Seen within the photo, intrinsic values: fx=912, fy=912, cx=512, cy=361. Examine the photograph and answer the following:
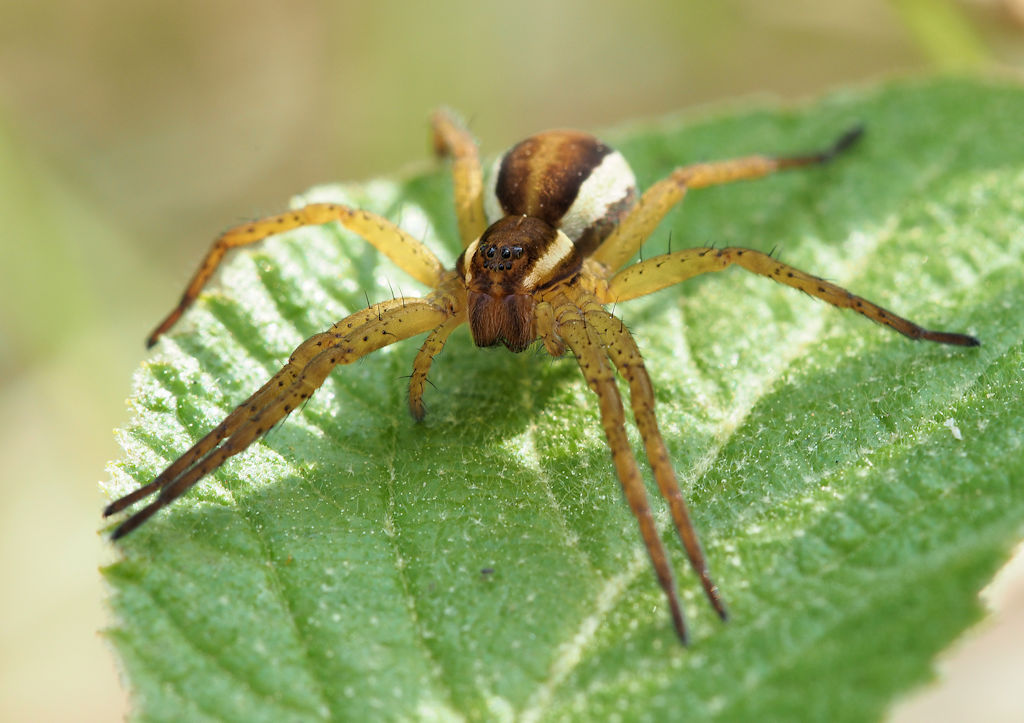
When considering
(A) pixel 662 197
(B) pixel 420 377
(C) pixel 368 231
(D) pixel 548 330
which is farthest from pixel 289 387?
(A) pixel 662 197

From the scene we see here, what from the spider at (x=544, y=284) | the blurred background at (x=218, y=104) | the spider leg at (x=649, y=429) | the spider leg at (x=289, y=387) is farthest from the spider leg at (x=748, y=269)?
the blurred background at (x=218, y=104)

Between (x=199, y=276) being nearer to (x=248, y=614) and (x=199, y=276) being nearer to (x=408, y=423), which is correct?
(x=408, y=423)

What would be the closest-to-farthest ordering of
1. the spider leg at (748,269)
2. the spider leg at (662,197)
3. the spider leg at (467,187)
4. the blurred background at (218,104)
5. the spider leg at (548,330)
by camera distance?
1. the spider leg at (748,269)
2. the spider leg at (548,330)
3. the spider leg at (662,197)
4. the spider leg at (467,187)
5. the blurred background at (218,104)

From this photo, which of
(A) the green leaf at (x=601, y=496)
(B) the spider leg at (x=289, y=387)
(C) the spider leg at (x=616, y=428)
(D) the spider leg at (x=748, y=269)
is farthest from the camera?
(D) the spider leg at (x=748, y=269)

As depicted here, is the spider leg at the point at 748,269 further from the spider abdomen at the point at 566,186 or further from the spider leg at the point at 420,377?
the spider leg at the point at 420,377

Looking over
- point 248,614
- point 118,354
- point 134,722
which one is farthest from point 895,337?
point 118,354

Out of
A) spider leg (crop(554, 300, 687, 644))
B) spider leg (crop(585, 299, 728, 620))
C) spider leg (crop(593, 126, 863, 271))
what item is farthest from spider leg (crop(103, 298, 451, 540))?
spider leg (crop(593, 126, 863, 271))
